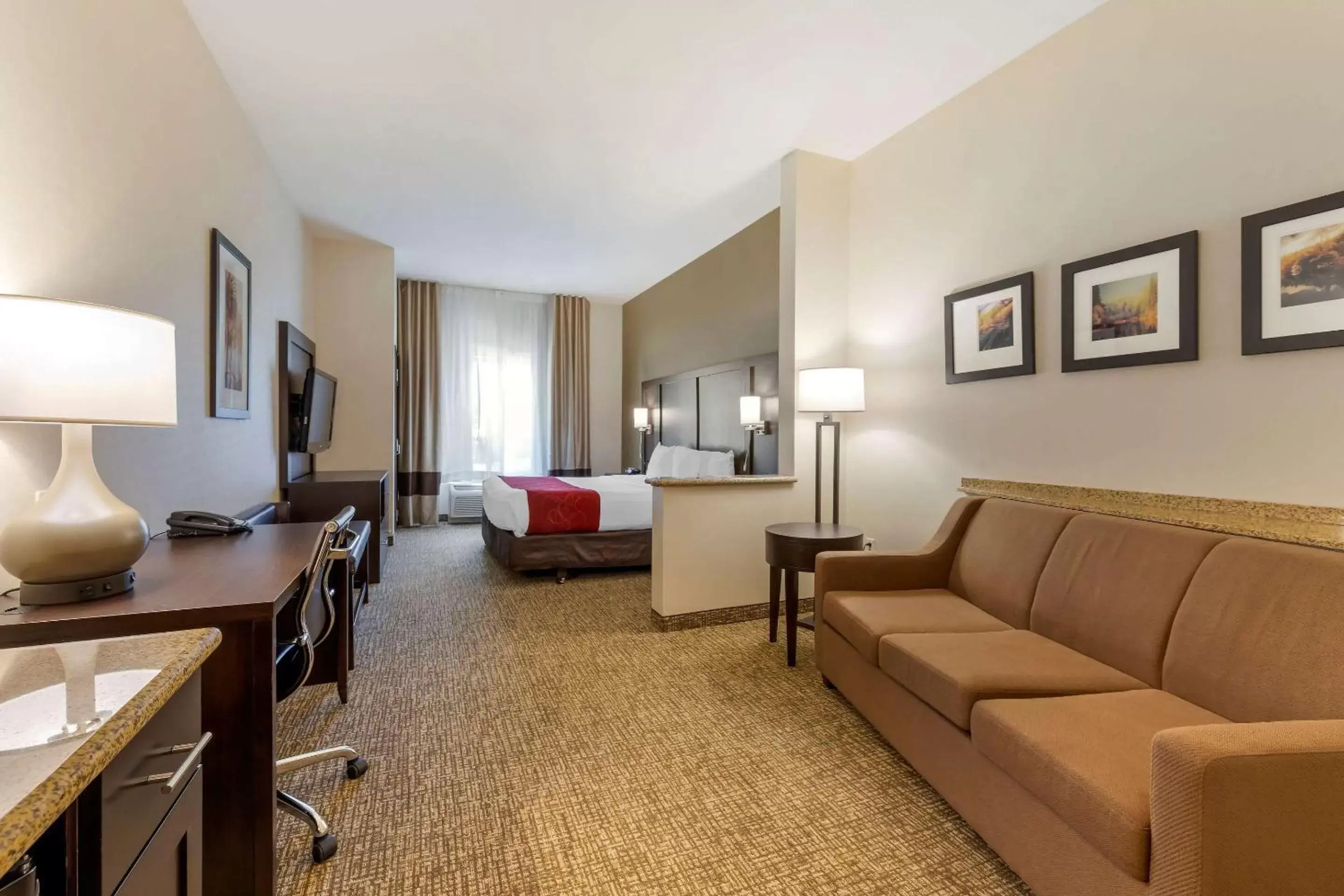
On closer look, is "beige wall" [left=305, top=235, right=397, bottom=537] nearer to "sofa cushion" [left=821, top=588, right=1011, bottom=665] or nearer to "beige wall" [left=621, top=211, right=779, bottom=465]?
"beige wall" [left=621, top=211, right=779, bottom=465]

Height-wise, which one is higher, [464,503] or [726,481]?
[726,481]

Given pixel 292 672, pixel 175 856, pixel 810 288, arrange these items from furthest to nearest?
1. pixel 810 288
2. pixel 292 672
3. pixel 175 856

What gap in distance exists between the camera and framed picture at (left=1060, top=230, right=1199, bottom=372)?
203 cm

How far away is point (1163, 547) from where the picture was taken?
1808 millimetres

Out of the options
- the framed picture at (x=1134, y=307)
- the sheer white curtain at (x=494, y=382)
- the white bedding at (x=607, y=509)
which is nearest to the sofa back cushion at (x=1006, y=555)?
the framed picture at (x=1134, y=307)

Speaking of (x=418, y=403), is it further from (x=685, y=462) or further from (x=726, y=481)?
(x=726, y=481)

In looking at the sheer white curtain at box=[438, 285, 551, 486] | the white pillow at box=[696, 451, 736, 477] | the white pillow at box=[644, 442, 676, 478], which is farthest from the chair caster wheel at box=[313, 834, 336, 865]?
the sheer white curtain at box=[438, 285, 551, 486]

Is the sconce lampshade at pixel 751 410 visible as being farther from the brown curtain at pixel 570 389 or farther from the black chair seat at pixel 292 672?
the brown curtain at pixel 570 389

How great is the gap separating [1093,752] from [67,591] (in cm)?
230

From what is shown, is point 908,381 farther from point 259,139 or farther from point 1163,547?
point 259,139

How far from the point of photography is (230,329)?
2.90 metres

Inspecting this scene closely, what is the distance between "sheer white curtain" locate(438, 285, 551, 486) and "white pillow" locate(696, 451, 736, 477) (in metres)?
3.17

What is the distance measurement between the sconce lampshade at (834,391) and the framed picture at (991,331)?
462 millimetres

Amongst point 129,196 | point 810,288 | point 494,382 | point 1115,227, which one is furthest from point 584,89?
point 494,382
